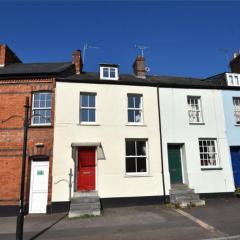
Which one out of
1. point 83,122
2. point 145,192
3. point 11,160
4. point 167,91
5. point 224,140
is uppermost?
point 167,91

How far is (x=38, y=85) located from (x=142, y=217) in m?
8.70

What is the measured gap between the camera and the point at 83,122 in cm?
1342

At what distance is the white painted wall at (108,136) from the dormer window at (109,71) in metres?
1.01

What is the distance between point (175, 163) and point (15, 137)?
8.94 meters

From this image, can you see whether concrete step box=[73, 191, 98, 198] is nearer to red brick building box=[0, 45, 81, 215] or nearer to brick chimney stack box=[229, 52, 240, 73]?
red brick building box=[0, 45, 81, 215]

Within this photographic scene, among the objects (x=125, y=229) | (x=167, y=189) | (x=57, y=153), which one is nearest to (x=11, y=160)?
(x=57, y=153)

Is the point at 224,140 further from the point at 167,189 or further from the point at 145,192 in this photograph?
the point at 145,192

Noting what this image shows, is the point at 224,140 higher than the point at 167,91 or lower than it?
lower

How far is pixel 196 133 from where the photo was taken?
1445 cm

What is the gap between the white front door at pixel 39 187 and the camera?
1232cm

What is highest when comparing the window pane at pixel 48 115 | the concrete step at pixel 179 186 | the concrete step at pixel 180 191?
the window pane at pixel 48 115

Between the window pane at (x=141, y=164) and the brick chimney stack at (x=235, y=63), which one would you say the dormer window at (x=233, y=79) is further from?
the window pane at (x=141, y=164)

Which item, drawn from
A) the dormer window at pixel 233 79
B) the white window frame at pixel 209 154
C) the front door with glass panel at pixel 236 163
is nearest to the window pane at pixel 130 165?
the white window frame at pixel 209 154

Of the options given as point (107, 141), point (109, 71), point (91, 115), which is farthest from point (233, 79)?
point (91, 115)
